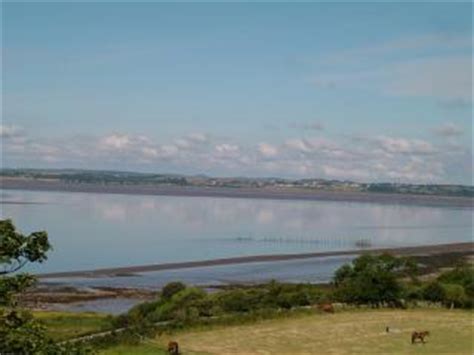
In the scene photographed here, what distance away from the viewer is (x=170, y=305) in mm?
37906

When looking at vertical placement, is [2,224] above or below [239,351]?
above

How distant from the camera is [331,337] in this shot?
3103cm

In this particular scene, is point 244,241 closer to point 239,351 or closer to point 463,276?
point 463,276

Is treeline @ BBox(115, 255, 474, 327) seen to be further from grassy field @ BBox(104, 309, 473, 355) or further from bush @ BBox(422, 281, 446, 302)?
grassy field @ BBox(104, 309, 473, 355)

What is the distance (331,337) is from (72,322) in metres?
15.1

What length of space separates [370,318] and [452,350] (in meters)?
7.44

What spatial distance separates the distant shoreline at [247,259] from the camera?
61781mm

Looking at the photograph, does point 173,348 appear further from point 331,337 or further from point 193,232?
point 193,232

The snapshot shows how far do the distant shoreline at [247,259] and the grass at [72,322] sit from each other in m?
13.3

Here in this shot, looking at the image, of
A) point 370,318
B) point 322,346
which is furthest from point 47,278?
point 322,346

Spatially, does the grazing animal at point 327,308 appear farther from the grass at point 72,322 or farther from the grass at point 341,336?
the grass at point 72,322

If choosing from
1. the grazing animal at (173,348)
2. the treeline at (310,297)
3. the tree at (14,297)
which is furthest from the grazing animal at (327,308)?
the tree at (14,297)

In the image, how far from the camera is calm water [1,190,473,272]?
249 feet

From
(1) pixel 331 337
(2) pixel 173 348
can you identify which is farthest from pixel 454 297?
(2) pixel 173 348
